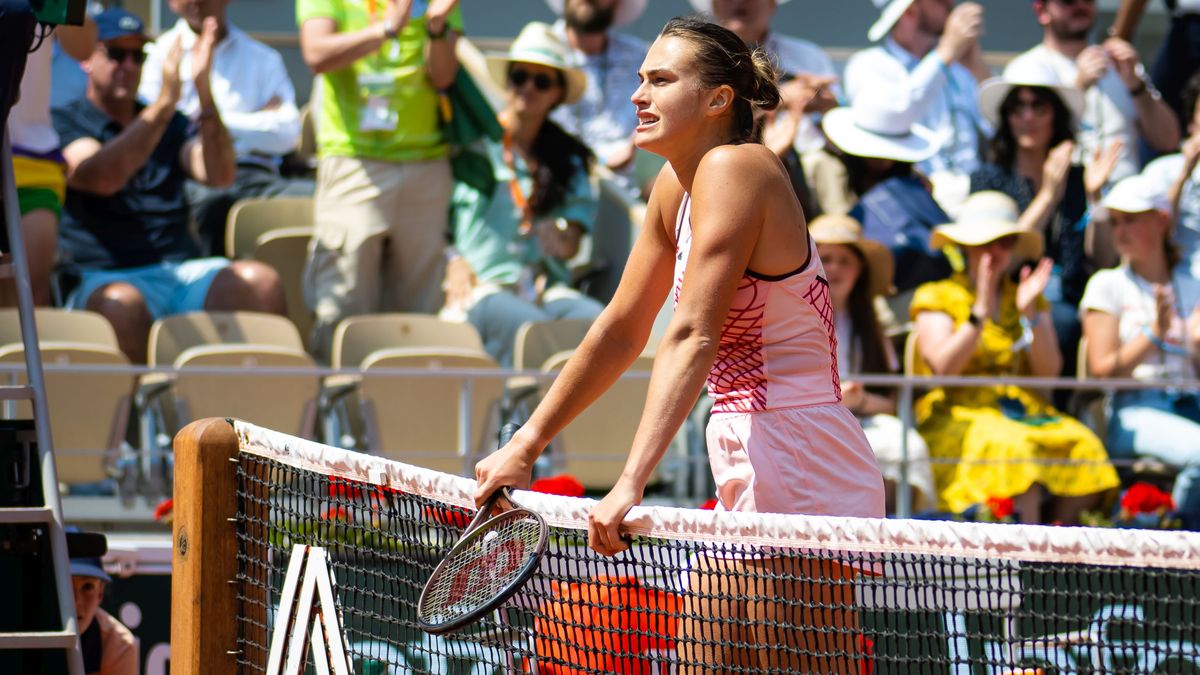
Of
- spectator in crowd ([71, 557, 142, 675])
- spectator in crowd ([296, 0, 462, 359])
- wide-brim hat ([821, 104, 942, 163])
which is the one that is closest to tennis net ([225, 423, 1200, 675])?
spectator in crowd ([71, 557, 142, 675])

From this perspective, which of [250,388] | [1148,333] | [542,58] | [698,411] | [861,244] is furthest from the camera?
[542,58]

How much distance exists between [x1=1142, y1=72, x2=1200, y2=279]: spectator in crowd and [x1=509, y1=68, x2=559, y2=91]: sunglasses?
2.90 metres

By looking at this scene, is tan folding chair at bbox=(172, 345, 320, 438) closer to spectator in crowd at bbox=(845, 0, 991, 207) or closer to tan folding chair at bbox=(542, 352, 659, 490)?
tan folding chair at bbox=(542, 352, 659, 490)

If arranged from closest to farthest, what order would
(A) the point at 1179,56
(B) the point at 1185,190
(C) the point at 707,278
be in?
(C) the point at 707,278
(B) the point at 1185,190
(A) the point at 1179,56

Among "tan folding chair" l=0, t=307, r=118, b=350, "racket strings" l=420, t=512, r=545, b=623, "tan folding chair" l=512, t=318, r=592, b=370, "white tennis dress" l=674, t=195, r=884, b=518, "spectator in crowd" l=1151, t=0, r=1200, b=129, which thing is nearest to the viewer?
"racket strings" l=420, t=512, r=545, b=623

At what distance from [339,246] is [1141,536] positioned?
205 inches

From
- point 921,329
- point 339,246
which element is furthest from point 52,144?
point 921,329

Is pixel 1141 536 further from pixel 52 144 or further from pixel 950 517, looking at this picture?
pixel 52 144

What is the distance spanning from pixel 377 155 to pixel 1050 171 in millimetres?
3186

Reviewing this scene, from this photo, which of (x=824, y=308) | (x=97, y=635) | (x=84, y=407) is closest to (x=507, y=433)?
(x=824, y=308)

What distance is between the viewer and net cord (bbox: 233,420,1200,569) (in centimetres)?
224

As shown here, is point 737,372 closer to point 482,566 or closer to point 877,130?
point 482,566

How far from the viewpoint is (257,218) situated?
24.2 feet

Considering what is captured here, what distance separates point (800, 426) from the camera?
2824 mm
